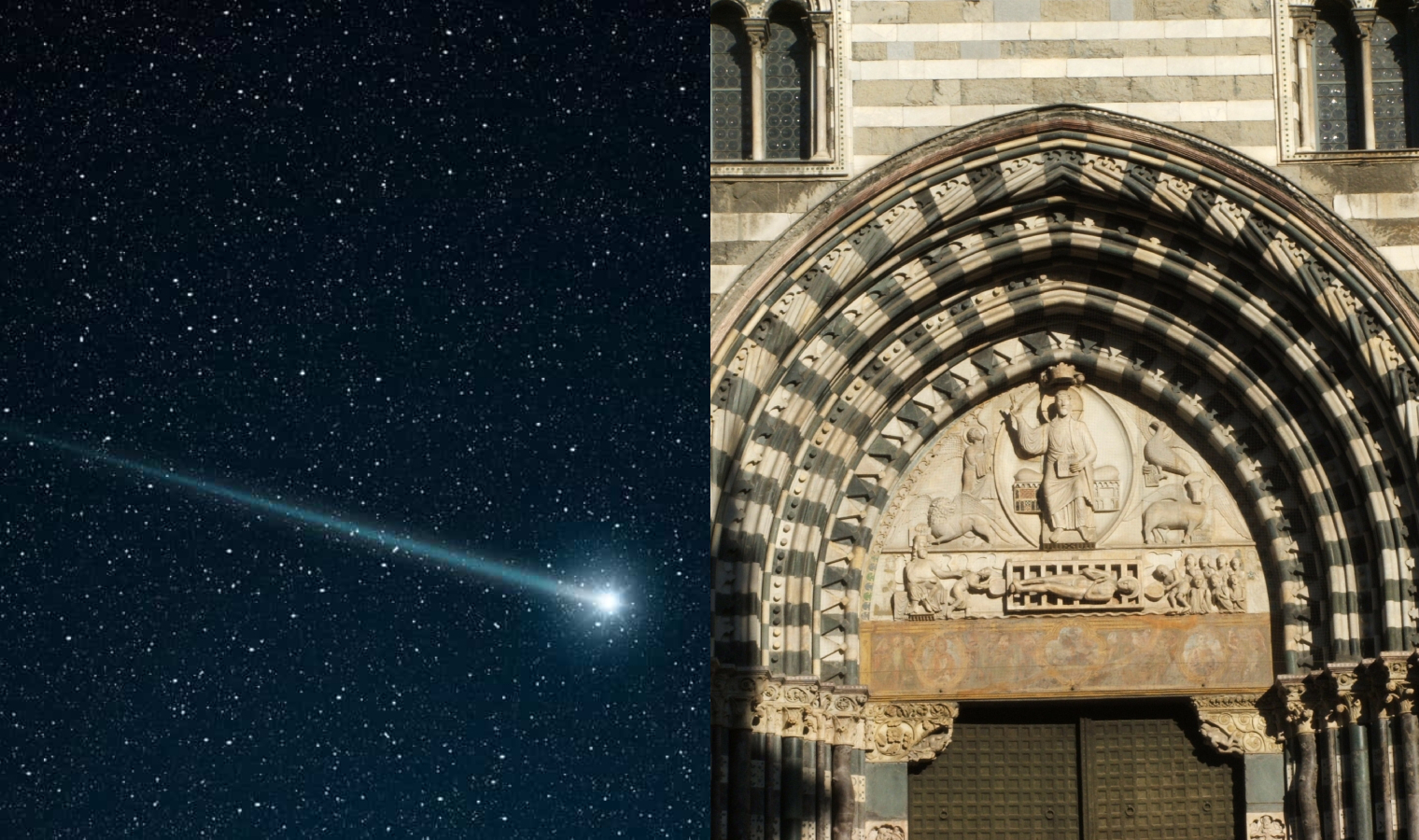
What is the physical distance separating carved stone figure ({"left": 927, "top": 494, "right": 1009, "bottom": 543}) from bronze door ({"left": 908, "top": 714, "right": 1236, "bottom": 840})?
123cm

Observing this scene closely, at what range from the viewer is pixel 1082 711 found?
48.1 feet

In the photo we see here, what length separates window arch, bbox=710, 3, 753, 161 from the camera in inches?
575

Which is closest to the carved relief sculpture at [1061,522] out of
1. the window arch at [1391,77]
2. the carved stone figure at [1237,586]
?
the carved stone figure at [1237,586]

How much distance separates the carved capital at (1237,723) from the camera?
14242 mm

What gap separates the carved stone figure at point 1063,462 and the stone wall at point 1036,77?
189cm

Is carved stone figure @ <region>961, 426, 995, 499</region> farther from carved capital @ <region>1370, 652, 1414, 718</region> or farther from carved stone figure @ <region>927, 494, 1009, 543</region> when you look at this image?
carved capital @ <region>1370, 652, 1414, 718</region>

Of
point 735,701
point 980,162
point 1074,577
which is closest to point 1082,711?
point 1074,577

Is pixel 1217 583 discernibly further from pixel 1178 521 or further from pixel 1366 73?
pixel 1366 73

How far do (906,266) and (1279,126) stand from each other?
99.3 inches

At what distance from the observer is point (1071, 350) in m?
14.8

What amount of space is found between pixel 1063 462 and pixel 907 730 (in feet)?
6.76

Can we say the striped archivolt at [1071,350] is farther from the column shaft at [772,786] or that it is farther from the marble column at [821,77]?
the column shaft at [772,786]

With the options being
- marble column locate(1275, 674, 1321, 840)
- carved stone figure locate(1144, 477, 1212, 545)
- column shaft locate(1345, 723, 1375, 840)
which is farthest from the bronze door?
carved stone figure locate(1144, 477, 1212, 545)

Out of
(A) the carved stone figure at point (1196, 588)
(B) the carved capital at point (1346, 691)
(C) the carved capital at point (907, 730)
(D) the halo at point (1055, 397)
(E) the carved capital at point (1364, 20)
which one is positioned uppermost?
(E) the carved capital at point (1364, 20)
